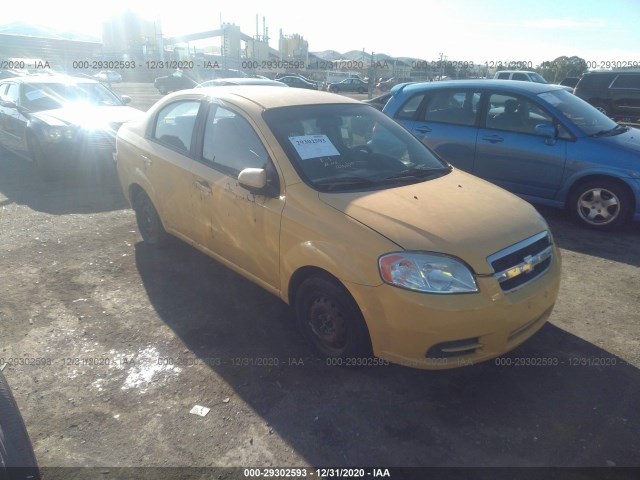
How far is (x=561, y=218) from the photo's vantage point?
610cm

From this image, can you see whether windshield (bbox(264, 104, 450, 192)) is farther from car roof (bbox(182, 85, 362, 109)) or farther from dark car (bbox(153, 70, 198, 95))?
dark car (bbox(153, 70, 198, 95))

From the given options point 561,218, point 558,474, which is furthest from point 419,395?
point 561,218

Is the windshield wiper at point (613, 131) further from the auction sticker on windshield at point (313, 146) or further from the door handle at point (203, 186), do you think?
the door handle at point (203, 186)

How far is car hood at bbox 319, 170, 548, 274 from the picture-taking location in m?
2.65

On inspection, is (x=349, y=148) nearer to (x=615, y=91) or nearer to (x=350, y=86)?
(x=615, y=91)

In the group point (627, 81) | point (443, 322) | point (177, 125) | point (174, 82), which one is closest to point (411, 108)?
point (177, 125)

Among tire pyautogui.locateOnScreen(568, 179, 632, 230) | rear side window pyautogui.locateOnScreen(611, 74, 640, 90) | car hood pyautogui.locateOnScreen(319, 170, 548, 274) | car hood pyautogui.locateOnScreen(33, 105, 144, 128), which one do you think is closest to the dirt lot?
car hood pyautogui.locateOnScreen(319, 170, 548, 274)

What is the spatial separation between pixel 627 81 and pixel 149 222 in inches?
Answer: 571

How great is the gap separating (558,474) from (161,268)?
3735 mm

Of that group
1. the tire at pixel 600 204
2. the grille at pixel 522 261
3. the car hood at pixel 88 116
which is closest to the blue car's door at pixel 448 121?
the tire at pixel 600 204

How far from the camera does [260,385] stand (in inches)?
117

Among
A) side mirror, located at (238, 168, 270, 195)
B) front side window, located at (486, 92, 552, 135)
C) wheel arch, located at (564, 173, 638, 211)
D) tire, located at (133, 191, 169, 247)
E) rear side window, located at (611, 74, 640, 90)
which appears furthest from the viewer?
rear side window, located at (611, 74, 640, 90)

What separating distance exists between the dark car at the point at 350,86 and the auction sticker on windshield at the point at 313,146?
33115 mm

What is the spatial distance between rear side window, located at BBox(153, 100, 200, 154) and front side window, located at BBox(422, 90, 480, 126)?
380 cm
